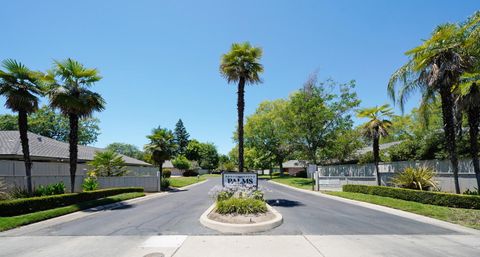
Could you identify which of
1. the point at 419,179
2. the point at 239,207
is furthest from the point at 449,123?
the point at 239,207

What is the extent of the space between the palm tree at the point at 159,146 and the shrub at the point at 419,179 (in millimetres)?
22858

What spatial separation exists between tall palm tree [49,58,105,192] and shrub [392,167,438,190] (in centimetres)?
1951

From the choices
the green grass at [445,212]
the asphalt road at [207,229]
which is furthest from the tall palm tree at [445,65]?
the asphalt road at [207,229]

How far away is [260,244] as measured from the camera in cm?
821

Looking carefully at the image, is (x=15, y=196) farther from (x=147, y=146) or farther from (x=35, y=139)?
(x=147, y=146)

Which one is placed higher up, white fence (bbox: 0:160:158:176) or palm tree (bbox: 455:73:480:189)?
palm tree (bbox: 455:73:480:189)

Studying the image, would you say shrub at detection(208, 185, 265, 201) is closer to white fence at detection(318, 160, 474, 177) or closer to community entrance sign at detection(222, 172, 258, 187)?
community entrance sign at detection(222, 172, 258, 187)

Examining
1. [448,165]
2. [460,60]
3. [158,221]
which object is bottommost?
[158,221]

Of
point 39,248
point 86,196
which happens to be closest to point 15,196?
point 86,196

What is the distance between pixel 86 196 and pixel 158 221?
8974 mm

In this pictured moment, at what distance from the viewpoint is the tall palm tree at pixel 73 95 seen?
17469 mm

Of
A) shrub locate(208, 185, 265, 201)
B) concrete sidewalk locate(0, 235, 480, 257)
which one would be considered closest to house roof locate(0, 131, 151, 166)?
concrete sidewalk locate(0, 235, 480, 257)

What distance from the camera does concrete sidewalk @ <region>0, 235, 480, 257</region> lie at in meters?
7.40

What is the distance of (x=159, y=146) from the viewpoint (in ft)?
111
